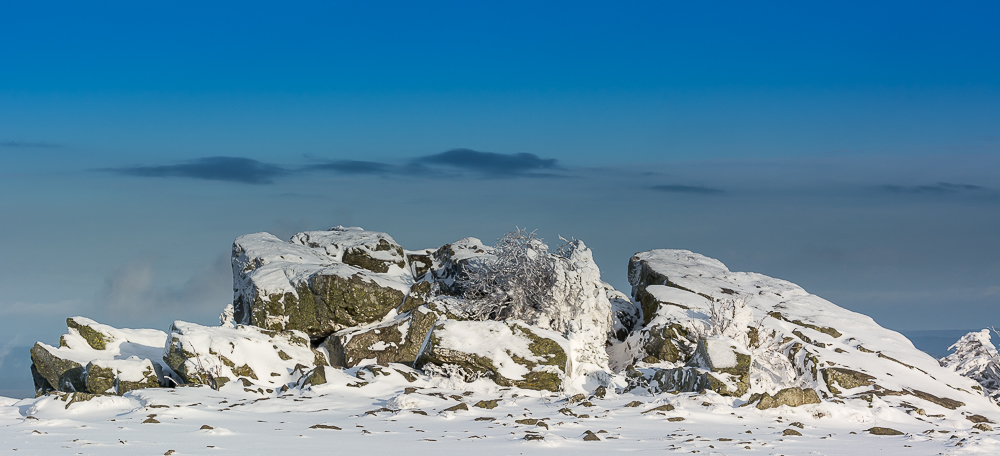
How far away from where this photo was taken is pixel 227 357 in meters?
21.7

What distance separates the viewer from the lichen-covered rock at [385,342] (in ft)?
81.4

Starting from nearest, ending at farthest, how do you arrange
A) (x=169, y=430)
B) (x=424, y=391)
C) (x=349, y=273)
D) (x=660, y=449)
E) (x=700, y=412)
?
(x=660, y=449) < (x=169, y=430) < (x=700, y=412) < (x=424, y=391) < (x=349, y=273)

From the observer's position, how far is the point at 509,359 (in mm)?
21266

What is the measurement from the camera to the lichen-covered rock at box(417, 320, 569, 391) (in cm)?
2088

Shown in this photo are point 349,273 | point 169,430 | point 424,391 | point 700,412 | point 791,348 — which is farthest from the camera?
point 349,273

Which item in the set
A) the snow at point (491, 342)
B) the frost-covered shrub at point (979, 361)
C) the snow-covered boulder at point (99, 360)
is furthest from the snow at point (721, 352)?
the snow-covered boulder at point (99, 360)

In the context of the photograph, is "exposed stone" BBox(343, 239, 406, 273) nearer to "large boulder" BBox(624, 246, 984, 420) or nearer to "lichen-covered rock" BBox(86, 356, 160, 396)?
"large boulder" BBox(624, 246, 984, 420)

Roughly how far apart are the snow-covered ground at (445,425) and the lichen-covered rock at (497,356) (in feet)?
4.08

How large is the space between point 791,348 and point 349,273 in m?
14.0

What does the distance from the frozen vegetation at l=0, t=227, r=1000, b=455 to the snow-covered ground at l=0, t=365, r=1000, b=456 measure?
7 cm

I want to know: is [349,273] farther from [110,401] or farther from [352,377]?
[110,401]

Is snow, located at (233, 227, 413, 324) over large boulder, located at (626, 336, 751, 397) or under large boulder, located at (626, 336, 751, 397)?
over

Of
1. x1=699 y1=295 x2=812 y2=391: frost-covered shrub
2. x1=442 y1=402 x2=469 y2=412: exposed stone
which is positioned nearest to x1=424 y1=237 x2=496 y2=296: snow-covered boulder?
x1=699 y1=295 x2=812 y2=391: frost-covered shrub

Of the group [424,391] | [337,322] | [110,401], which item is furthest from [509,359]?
[110,401]
